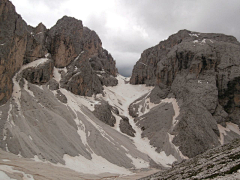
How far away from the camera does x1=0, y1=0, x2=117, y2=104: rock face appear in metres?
44.3

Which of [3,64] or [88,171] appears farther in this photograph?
[3,64]

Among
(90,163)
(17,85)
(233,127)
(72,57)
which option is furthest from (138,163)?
(72,57)

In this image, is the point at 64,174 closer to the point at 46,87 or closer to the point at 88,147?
the point at 88,147

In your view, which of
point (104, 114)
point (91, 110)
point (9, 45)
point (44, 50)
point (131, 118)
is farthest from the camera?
point (131, 118)

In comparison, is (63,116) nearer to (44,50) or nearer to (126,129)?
(126,129)

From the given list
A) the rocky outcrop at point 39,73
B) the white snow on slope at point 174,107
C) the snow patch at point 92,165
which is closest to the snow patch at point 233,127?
the white snow on slope at point 174,107

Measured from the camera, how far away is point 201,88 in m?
63.7

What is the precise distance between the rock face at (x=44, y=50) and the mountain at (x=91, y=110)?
31 cm

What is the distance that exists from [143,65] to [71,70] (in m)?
64.8

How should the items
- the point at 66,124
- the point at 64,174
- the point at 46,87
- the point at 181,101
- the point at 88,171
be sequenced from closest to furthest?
1. the point at 64,174
2. the point at 88,171
3. the point at 66,124
4. the point at 46,87
5. the point at 181,101

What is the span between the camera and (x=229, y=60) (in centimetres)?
6838

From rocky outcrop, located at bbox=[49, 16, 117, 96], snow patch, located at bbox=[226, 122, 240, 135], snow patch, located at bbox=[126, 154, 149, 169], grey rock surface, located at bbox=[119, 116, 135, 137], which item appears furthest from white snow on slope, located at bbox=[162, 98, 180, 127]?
rocky outcrop, located at bbox=[49, 16, 117, 96]

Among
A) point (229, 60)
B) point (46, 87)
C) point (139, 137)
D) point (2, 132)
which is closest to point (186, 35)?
point (229, 60)

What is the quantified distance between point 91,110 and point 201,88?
44.4 meters
